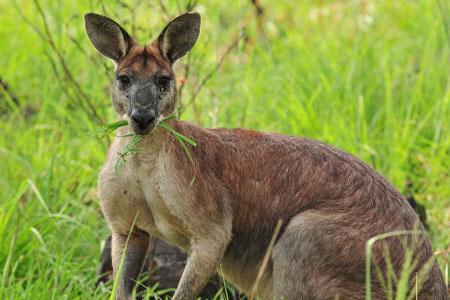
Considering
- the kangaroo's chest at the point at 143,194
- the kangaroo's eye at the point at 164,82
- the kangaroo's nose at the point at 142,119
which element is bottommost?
the kangaroo's chest at the point at 143,194

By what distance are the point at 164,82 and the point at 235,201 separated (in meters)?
0.77

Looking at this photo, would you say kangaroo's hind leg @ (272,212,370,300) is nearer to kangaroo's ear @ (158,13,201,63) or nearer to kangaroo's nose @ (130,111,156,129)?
kangaroo's nose @ (130,111,156,129)

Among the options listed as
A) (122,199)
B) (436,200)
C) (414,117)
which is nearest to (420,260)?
(122,199)

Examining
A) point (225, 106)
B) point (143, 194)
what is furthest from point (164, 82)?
point (225, 106)

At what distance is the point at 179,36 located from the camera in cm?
548


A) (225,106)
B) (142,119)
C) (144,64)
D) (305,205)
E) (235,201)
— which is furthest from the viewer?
(225,106)

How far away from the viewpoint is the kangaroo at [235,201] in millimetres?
5137

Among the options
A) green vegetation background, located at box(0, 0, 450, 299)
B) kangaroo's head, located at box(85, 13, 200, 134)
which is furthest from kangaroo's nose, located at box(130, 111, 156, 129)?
green vegetation background, located at box(0, 0, 450, 299)

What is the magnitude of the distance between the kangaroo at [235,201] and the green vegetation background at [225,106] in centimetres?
79

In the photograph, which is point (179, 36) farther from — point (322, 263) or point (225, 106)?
point (225, 106)

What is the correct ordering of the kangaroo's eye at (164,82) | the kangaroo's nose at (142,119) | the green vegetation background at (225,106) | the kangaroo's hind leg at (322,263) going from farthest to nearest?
the green vegetation background at (225,106), the kangaroo's eye at (164,82), the kangaroo's hind leg at (322,263), the kangaroo's nose at (142,119)

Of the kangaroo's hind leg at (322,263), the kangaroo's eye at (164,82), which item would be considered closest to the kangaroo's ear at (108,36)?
the kangaroo's eye at (164,82)

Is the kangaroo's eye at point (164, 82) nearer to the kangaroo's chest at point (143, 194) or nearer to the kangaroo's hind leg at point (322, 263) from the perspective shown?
the kangaroo's chest at point (143, 194)

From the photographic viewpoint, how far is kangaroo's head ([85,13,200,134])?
502 centimetres
